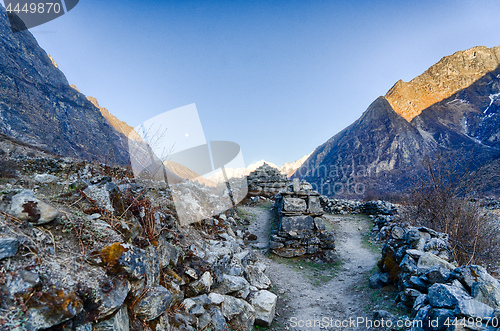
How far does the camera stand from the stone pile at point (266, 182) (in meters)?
17.2

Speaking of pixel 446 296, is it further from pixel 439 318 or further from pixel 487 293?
pixel 487 293

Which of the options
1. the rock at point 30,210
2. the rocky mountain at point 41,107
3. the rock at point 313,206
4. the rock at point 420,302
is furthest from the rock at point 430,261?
the rocky mountain at point 41,107

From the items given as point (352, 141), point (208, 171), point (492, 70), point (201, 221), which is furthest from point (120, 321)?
point (492, 70)

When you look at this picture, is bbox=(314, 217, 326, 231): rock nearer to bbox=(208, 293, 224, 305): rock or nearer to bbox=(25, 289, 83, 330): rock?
bbox=(208, 293, 224, 305): rock

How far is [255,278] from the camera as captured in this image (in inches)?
204

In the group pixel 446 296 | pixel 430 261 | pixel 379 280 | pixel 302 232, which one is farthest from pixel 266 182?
pixel 446 296

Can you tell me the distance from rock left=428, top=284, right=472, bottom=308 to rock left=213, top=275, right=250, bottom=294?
2.99m

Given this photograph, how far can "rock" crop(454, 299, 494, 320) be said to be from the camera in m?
2.47

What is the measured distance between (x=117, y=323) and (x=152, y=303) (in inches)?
21.3

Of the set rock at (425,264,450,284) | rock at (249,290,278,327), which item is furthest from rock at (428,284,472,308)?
rock at (249,290,278,327)

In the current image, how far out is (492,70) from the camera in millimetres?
48719

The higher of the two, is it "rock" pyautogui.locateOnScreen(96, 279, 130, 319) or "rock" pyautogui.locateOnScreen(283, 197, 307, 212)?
"rock" pyautogui.locateOnScreen(96, 279, 130, 319)

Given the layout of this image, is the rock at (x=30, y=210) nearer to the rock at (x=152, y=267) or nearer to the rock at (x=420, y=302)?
the rock at (x=152, y=267)

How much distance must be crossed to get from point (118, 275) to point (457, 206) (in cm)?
831
